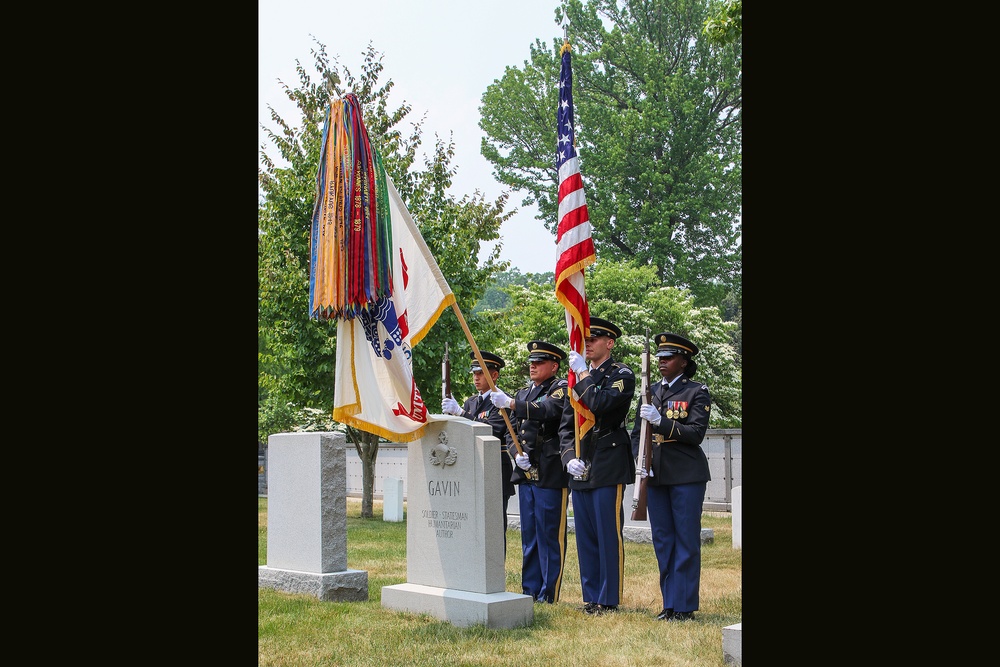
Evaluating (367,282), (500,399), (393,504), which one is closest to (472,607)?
(500,399)

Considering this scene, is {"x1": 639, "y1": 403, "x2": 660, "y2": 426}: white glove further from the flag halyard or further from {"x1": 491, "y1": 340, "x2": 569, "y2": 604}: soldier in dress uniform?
the flag halyard

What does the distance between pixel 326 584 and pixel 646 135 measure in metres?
30.2

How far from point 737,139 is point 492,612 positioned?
117 ft

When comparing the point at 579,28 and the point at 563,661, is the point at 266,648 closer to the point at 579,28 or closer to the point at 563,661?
the point at 563,661

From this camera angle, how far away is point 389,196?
870 centimetres

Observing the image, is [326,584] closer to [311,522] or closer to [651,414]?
[311,522]

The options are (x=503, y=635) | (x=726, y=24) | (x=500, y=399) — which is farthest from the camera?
(x=726, y=24)

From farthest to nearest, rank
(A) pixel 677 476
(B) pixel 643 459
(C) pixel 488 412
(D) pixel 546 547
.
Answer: (C) pixel 488 412
(D) pixel 546 547
(A) pixel 677 476
(B) pixel 643 459

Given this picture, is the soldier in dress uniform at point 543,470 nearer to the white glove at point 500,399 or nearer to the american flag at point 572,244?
the white glove at point 500,399

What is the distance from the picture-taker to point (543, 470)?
9.27 metres

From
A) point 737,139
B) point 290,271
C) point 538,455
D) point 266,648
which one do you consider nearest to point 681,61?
point 737,139

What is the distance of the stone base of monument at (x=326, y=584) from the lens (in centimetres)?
932

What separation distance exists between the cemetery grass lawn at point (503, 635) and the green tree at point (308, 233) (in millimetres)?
8881

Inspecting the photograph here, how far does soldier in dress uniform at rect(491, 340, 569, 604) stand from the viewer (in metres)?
9.08
